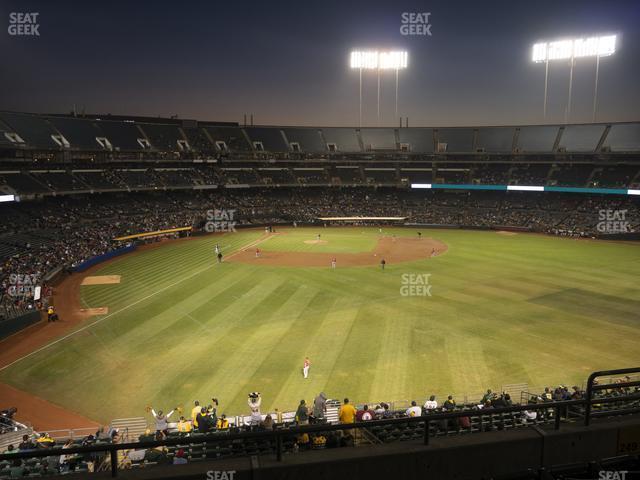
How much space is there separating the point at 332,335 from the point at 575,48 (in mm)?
58321

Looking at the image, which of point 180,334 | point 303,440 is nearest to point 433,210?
point 180,334

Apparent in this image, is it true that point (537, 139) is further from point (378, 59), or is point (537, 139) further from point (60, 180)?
point (60, 180)

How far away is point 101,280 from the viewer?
39.2m

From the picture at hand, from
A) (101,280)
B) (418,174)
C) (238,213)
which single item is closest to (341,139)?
(418,174)

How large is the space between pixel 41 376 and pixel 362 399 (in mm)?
15339

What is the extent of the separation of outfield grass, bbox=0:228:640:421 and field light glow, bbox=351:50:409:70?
132 ft

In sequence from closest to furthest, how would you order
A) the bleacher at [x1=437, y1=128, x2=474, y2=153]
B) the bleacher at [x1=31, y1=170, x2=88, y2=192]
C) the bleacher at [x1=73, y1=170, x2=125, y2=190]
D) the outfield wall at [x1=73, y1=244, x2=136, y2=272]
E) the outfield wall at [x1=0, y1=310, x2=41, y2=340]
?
the outfield wall at [x1=0, y1=310, x2=41, y2=340] < the outfield wall at [x1=73, y1=244, x2=136, y2=272] < the bleacher at [x1=31, y1=170, x2=88, y2=192] < the bleacher at [x1=73, y1=170, x2=125, y2=190] < the bleacher at [x1=437, y1=128, x2=474, y2=153]

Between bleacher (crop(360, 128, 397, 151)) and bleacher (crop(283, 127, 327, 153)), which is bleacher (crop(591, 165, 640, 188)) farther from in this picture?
bleacher (crop(283, 127, 327, 153))

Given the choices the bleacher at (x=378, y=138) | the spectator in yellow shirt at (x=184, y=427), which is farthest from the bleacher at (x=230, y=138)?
the spectator in yellow shirt at (x=184, y=427)

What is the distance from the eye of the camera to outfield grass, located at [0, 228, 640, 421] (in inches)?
774

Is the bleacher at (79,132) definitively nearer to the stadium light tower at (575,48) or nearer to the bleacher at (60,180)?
the bleacher at (60,180)

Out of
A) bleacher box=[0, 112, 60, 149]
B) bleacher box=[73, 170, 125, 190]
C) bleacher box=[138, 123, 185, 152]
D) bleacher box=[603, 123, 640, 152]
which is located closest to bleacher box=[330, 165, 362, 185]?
bleacher box=[138, 123, 185, 152]

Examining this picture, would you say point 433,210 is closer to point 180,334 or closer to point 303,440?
point 180,334

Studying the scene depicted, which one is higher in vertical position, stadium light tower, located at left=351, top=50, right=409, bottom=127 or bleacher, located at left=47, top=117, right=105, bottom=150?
stadium light tower, located at left=351, top=50, right=409, bottom=127
